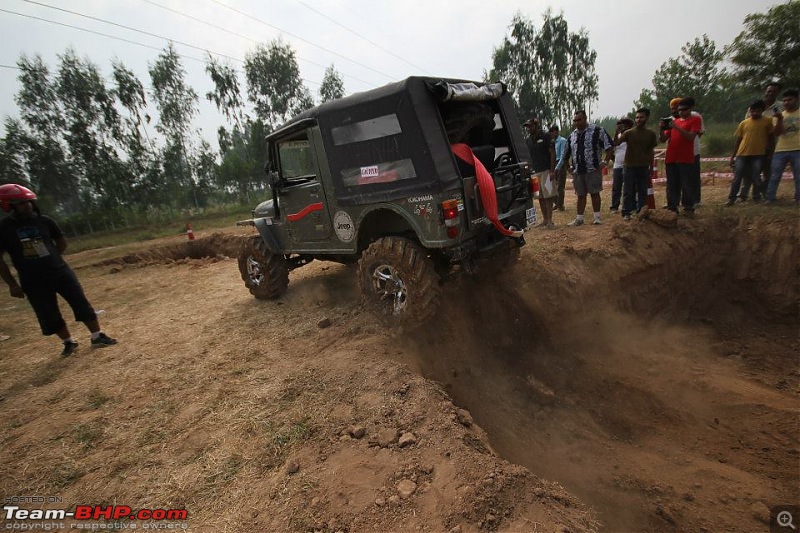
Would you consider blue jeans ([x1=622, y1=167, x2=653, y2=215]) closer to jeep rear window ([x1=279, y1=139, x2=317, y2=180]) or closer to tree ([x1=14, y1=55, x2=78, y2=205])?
jeep rear window ([x1=279, y1=139, x2=317, y2=180])

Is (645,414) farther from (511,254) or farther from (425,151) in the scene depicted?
(425,151)

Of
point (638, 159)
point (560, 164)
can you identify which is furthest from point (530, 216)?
point (560, 164)

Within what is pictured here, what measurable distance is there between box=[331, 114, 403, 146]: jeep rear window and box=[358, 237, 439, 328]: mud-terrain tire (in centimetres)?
105

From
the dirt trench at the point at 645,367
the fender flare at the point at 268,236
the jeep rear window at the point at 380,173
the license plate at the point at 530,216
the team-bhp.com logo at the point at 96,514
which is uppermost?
the jeep rear window at the point at 380,173

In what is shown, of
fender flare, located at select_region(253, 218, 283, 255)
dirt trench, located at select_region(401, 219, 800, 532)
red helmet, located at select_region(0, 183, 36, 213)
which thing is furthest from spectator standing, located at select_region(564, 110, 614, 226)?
red helmet, located at select_region(0, 183, 36, 213)

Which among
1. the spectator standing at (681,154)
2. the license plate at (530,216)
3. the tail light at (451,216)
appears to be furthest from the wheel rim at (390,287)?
the spectator standing at (681,154)

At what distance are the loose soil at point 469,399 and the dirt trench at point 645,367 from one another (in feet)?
0.07

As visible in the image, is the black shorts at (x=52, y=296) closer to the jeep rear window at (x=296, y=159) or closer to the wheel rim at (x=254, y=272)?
the wheel rim at (x=254, y=272)

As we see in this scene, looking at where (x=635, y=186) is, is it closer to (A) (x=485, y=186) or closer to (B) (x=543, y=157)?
(B) (x=543, y=157)

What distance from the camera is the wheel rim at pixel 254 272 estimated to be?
18.3 ft

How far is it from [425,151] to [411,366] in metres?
1.98

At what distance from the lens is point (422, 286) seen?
3.54m

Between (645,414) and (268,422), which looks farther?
(645,414)

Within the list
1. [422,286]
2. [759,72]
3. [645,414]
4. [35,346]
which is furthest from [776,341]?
[759,72]
